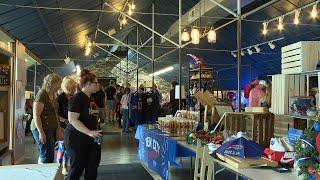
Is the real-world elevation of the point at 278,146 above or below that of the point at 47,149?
above

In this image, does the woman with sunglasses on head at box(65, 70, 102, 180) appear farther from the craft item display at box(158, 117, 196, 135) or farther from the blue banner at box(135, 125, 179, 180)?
the craft item display at box(158, 117, 196, 135)

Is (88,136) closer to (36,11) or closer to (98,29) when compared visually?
(36,11)

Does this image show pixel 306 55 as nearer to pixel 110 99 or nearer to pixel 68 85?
pixel 68 85

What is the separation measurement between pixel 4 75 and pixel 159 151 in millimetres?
2979

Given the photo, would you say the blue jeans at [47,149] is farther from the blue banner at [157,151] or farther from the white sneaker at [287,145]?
the white sneaker at [287,145]

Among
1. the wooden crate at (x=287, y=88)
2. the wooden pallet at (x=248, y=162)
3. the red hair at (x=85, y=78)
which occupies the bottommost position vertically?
the wooden pallet at (x=248, y=162)

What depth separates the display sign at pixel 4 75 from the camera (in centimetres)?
643

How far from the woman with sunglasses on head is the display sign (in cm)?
280

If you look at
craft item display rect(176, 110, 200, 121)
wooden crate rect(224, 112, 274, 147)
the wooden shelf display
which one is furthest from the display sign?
wooden crate rect(224, 112, 274, 147)

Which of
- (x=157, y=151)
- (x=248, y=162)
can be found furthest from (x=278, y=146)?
(x=157, y=151)

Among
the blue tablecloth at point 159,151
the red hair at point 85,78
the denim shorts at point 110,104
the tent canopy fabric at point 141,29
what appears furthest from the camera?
Result: the denim shorts at point 110,104

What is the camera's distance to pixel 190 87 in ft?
32.6

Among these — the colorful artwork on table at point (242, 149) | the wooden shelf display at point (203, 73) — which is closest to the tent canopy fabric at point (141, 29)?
the wooden shelf display at point (203, 73)

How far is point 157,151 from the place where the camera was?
5.53 metres
